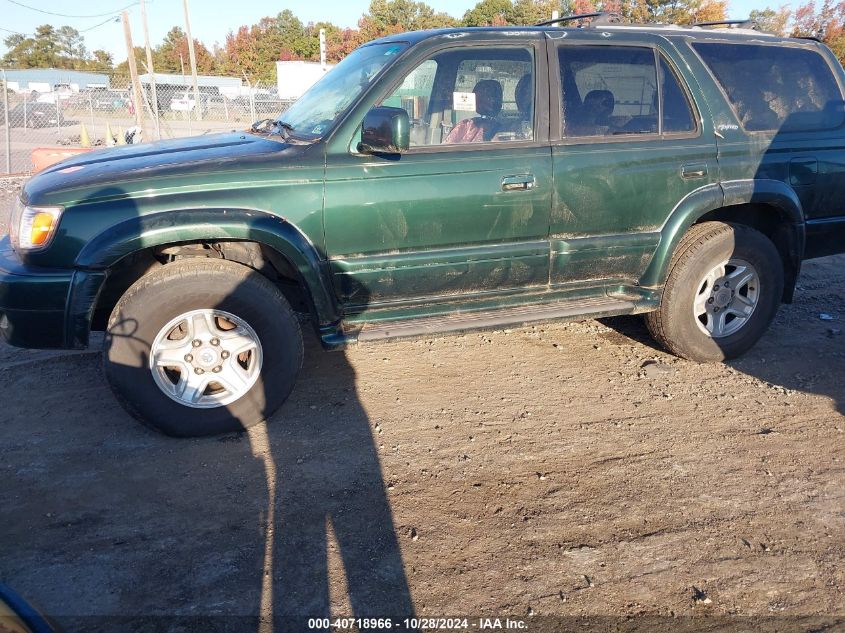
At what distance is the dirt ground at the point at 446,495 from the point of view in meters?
2.54

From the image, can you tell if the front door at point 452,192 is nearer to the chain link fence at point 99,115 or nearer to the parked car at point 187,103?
the chain link fence at point 99,115

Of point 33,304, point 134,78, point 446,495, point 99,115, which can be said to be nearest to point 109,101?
point 99,115

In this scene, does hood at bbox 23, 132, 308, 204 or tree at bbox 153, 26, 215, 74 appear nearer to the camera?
hood at bbox 23, 132, 308, 204

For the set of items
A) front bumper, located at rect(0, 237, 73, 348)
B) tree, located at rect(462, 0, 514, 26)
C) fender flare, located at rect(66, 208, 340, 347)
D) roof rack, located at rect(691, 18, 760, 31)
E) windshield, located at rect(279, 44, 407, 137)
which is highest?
tree, located at rect(462, 0, 514, 26)

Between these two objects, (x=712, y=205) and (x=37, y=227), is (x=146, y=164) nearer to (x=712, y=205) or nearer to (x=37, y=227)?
(x=37, y=227)

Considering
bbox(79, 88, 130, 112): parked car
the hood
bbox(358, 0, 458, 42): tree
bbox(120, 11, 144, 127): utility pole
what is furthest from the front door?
bbox(358, 0, 458, 42): tree

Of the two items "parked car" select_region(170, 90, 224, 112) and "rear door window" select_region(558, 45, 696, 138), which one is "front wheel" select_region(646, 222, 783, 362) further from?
"parked car" select_region(170, 90, 224, 112)

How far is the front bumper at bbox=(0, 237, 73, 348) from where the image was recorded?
10.9ft

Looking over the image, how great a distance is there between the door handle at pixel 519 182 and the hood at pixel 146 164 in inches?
44.6

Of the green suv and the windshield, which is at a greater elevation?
the windshield

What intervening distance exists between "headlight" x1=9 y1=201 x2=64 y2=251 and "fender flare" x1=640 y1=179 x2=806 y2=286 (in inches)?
132

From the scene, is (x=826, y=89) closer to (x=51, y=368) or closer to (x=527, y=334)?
(x=527, y=334)

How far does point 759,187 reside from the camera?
434 cm

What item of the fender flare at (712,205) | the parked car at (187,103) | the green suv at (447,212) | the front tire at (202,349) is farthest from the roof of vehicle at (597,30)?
the parked car at (187,103)
